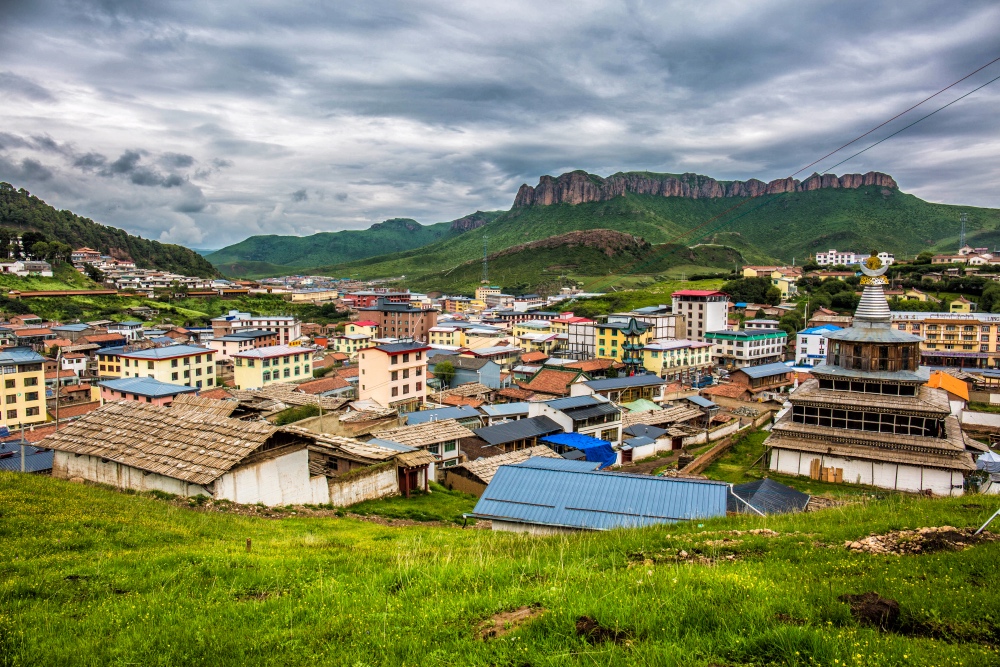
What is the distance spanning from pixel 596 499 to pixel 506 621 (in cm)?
868

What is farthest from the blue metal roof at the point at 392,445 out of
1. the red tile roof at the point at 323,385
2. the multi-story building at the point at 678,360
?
the multi-story building at the point at 678,360

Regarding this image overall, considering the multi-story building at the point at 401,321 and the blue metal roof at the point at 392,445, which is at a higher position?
the multi-story building at the point at 401,321

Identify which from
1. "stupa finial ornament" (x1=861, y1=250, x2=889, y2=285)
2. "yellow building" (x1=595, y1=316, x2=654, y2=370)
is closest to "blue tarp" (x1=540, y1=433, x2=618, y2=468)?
"stupa finial ornament" (x1=861, y1=250, x2=889, y2=285)

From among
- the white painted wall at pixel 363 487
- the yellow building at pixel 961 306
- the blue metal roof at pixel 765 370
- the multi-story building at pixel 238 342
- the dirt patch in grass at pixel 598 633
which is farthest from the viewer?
the yellow building at pixel 961 306

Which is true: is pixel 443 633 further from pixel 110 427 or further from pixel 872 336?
pixel 872 336

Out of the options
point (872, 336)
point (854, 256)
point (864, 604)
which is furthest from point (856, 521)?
point (854, 256)

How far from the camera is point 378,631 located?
528cm

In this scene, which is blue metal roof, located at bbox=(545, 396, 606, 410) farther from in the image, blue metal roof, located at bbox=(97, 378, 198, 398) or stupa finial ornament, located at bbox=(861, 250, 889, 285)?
blue metal roof, located at bbox=(97, 378, 198, 398)

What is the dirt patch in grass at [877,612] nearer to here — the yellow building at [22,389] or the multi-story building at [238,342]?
the yellow building at [22,389]

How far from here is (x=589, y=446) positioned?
3097 cm

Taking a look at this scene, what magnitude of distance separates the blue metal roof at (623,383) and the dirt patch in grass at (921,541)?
117 ft

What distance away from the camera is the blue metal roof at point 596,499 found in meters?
12.9

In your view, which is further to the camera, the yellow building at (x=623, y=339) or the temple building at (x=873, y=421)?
the yellow building at (x=623, y=339)

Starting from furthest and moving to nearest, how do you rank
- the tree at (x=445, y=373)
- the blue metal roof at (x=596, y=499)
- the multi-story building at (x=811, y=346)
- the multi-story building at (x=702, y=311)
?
1. the multi-story building at (x=702, y=311)
2. the multi-story building at (x=811, y=346)
3. the tree at (x=445, y=373)
4. the blue metal roof at (x=596, y=499)
